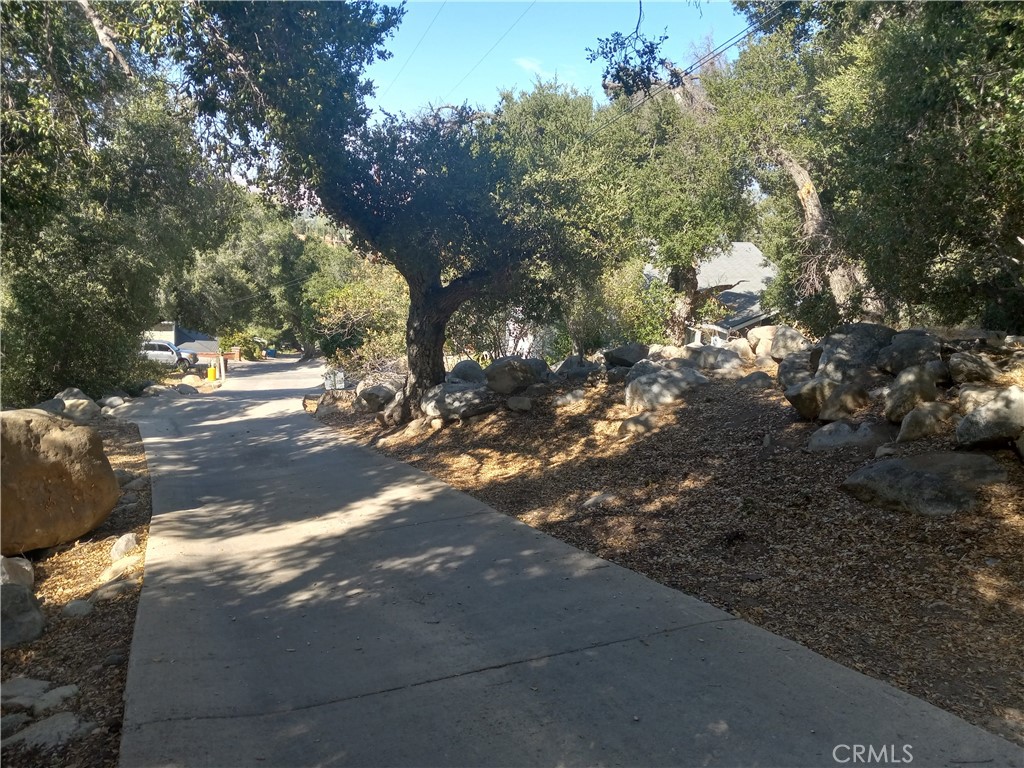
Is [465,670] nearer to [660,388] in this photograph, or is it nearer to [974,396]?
[974,396]

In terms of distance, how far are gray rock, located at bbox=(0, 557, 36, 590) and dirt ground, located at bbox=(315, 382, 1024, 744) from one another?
13.8 ft

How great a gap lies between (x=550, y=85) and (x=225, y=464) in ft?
63.4

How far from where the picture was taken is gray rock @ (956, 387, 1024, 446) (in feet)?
21.1

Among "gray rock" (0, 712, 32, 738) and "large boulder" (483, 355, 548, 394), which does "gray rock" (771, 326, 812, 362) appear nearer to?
"large boulder" (483, 355, 548, 394)

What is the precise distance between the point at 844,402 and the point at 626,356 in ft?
19.1

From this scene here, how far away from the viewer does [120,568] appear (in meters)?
6.89

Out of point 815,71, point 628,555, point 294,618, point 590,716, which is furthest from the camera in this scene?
point 815,71

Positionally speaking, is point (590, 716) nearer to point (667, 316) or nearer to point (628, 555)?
point (628, 555)

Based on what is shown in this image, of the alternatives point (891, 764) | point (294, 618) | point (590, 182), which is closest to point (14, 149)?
point (294, 618)

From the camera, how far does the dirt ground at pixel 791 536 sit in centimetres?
451

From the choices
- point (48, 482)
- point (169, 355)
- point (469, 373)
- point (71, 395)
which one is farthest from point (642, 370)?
point (169, 355)

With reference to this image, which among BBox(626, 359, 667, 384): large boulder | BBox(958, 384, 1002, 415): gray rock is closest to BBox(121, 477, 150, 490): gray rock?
BBox(626, 359, 667, 384): large boulder

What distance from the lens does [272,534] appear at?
793 cm

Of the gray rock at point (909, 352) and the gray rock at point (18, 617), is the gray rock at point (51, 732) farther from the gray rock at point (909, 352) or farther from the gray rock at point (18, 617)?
the gray rock at point (909, 352)
